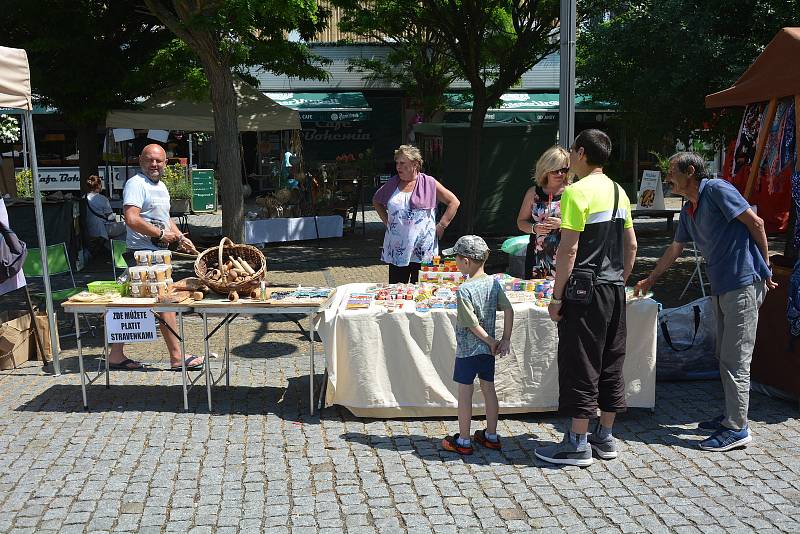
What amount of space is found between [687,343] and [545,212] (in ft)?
4.87

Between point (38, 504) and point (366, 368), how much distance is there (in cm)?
211

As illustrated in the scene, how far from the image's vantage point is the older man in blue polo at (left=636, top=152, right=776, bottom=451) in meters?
5.19

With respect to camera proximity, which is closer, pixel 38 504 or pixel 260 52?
pixel 38 504

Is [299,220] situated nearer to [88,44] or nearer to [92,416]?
[88,44]

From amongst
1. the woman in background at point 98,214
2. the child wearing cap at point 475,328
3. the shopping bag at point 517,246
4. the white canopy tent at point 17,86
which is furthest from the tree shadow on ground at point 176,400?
the woman in background at point 98,214

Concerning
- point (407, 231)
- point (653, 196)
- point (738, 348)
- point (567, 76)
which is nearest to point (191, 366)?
point (407, 231)

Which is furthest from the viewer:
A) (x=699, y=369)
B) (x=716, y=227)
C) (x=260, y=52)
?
(x=260, y=52)

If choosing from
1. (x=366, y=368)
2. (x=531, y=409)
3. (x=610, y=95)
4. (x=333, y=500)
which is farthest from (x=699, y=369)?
(x=610, y=95)

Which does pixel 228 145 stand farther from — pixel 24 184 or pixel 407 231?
pixel 24 184

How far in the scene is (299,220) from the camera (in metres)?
15.5

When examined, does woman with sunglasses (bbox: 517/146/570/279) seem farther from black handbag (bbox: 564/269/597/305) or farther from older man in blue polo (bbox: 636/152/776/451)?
black handbag (bbox: 564/269/597/305)

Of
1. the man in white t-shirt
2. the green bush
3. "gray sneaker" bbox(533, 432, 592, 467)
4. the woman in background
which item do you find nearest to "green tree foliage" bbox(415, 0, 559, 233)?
the woman in background

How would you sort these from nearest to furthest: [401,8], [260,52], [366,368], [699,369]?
1. [366,368]
2. [699,369]
3. [260,52]
4. [401,8]

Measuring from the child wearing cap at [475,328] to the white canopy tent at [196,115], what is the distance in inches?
424
